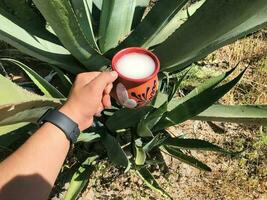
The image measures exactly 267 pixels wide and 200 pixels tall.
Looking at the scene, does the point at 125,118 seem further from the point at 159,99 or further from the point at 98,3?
the point at 98,3

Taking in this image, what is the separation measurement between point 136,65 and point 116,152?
335mm

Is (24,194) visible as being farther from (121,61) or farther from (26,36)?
(26,36)

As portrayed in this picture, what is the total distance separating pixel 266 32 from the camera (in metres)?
2.57

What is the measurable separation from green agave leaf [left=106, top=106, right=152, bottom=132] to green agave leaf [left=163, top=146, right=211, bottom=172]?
0.58ft

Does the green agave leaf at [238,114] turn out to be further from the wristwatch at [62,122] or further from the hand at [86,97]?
the wristwatch at [62,122]

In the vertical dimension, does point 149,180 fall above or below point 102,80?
below

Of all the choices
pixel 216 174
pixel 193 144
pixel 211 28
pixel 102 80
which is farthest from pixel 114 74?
pixel 216 174

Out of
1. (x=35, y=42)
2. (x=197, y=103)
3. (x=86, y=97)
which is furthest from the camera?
(x=35, y=42)

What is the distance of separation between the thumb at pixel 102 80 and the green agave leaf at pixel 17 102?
0.15 m

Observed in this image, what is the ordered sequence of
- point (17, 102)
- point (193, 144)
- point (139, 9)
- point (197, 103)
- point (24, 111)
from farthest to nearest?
point (139, 9), point (193, 144), point (197, 103), point (24, 111), point (17, 102)

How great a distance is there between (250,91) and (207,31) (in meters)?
0.91

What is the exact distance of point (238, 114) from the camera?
1.76 metres

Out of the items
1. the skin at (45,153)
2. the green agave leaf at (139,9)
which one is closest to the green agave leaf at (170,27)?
the green agave leaf at (139,9)

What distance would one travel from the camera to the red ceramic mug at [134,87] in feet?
5.39
